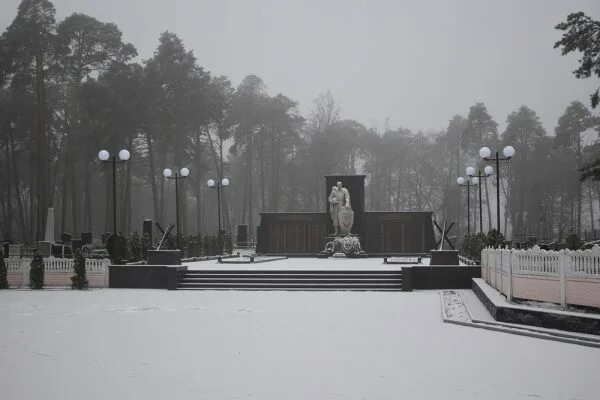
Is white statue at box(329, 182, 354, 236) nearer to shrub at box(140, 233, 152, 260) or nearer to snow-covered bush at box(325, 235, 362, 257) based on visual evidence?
snow-covered bush at box(325, 235, 362, 257)

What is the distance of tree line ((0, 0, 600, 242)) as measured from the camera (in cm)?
4581

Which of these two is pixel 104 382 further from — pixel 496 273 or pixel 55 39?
pixel 55 39

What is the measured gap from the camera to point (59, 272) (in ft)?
68.9

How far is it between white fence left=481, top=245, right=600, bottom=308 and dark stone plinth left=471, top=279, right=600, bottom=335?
455mm

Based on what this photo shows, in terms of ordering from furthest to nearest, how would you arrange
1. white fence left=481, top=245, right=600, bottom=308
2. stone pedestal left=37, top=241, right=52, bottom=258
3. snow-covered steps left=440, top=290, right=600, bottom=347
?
stone pedestal left=37, top=241, right=52, bottom=258
white fence left=481, top=245, right=600, bottom=308
snow-covered steps left=440, top=290, right=600, bottom=347

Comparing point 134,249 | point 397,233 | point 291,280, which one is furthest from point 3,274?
point 397,233

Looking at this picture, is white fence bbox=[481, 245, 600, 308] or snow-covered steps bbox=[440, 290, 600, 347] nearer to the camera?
snow-covered steps bbox=[440, 290, 600, 347]

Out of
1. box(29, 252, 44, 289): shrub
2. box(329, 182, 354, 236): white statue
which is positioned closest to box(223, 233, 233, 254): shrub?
box(329, 182, 354, 236): white statue

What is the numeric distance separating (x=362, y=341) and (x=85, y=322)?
556 cm

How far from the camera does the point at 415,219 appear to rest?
118 ft

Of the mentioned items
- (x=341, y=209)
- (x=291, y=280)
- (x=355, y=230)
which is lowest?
(x=291, y=280)

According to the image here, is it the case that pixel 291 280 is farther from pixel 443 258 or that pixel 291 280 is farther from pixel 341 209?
pixel 341 209

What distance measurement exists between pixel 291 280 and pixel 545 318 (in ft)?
35.6

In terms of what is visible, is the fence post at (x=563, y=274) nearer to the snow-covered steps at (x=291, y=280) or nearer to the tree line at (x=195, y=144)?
the snow-covered steps at (x=291, y=280)
